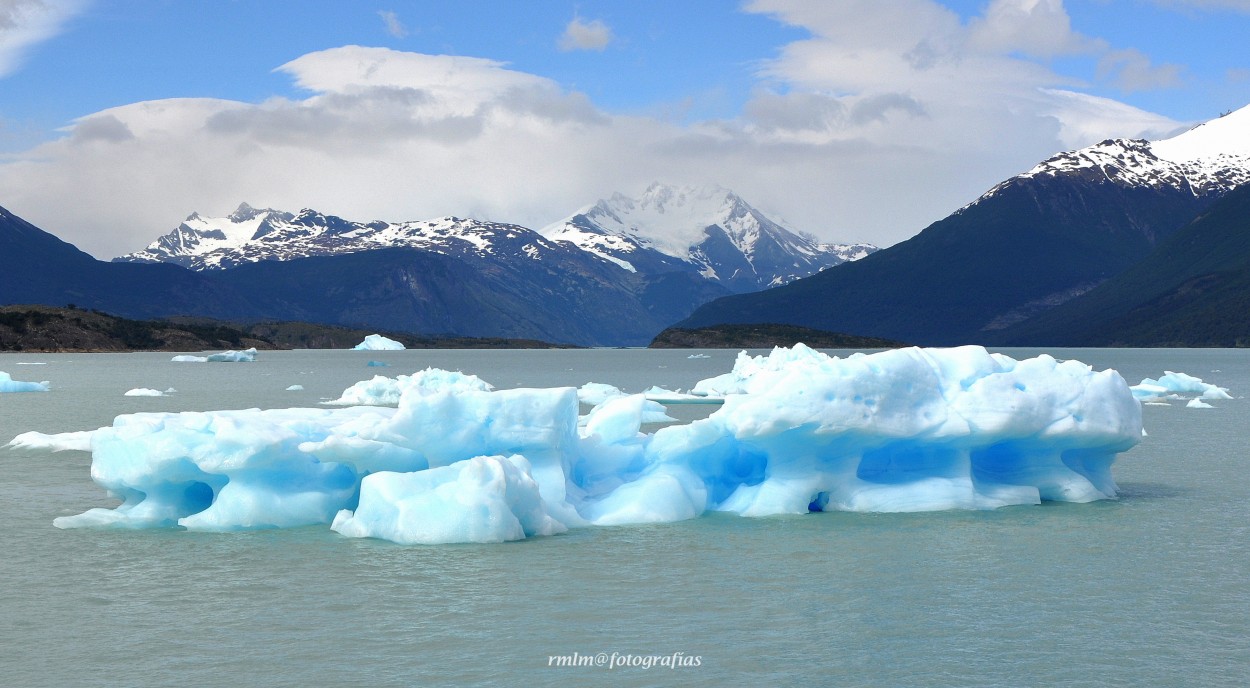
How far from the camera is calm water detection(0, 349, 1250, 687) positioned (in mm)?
10547

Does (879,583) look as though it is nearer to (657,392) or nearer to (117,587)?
(117,587)

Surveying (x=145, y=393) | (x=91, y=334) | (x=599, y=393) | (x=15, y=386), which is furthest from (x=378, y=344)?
(x=599, y=393)

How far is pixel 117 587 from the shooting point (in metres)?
13.6

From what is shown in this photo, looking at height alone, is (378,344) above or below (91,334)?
below

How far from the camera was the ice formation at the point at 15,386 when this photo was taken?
172 feet

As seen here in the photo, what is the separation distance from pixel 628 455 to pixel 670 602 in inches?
284

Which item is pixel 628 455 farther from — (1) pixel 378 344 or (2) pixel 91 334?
(2) pixel 91 334

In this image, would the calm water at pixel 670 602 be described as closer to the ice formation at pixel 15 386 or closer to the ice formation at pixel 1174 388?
the ice formation at pixel 1174 388

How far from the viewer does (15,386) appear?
54719 mm

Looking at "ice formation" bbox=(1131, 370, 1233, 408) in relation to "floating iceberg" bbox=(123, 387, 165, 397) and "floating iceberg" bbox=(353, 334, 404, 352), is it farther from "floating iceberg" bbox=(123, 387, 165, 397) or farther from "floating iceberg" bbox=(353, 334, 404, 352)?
"floating iceberg" bbox=(353, 334, 404, 352)

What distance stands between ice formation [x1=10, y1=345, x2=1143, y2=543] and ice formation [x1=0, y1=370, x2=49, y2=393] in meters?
39.0

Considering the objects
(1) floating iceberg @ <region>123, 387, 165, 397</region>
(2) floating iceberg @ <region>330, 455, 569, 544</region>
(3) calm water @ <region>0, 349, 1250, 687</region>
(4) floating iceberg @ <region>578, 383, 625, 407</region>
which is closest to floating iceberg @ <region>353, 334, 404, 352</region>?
(1) floating iceberg @ <region>123, 387, 165, 397</region>

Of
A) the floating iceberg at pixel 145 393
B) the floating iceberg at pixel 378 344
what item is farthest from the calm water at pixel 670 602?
the floating iceberg at pixel 378 344

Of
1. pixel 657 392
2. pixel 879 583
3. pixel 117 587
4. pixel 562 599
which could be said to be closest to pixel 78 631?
pixel 117 587
